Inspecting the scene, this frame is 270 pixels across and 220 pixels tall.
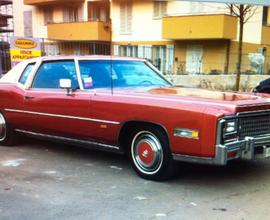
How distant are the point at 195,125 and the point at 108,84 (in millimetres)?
1928

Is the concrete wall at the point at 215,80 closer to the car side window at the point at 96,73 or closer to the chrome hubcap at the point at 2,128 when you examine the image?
the chrome hubcap at the point at 2,128

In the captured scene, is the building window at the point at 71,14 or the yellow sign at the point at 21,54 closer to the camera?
the yellow sign at the point at 21,54

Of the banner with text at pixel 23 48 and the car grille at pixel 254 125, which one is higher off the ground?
the banner with text at pixel 23 48

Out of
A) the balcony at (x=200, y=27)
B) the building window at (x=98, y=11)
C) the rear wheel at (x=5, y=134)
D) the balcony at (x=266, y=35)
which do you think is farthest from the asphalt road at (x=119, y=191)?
the building window at (x=98, y=11)

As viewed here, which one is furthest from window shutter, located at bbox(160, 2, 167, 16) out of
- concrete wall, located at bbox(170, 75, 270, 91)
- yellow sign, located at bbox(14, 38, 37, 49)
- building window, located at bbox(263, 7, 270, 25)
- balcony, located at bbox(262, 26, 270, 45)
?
yellow sign, located at bbox(14, 38, 37, 49)

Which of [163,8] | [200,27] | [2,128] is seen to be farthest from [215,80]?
[2,128]

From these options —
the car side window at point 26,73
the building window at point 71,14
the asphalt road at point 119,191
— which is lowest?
the asphalt road at point 119,191

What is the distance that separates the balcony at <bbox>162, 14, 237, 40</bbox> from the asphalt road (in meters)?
16.9

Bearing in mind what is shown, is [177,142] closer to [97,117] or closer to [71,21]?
[97,117]

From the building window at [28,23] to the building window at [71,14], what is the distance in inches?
167

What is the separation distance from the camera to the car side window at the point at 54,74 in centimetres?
650

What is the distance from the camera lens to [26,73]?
24.1ft

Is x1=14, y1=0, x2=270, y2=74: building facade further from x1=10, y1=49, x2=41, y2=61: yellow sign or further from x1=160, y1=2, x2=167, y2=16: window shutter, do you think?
x1=10, y1=49, x2=41, y2=61: yellow sign

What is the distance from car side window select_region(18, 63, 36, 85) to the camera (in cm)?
727
